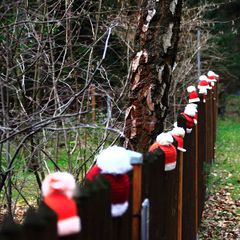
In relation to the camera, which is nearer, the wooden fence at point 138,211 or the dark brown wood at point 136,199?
the wooden fence at point 138,211

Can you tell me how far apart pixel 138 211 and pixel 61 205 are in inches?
44.1

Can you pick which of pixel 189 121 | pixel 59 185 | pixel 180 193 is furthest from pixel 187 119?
pixel 59 185

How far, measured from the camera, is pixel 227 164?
41.1 feet

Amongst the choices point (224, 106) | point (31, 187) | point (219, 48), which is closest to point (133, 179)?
point (31, 187)

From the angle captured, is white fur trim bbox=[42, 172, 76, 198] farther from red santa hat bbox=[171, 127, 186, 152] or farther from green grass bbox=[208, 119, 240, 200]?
green grass bbox=[208, 119, 240, 200]

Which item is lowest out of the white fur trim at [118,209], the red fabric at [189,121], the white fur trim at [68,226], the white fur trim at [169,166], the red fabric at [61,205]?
the white fur trim at [169,166]

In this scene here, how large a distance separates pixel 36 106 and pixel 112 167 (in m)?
5.31

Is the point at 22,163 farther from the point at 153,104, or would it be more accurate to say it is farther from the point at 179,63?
the point at 179,63

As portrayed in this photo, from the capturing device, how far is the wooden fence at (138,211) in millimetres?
1720

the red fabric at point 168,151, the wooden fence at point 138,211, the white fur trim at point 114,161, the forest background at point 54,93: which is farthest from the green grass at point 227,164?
the white fur trim at point 114,161

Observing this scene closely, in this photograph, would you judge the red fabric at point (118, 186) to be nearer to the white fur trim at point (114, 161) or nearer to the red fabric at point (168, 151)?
the white fur trim at point (114, 161)

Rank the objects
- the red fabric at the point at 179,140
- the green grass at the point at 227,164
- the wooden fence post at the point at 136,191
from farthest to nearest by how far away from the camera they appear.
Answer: the green grass at the point at 227,164, the red fabric at the point at 179,140, the wooden fence post at the point at 136,191

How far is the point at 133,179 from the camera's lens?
2.87m

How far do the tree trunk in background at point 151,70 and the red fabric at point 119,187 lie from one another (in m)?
3.49
